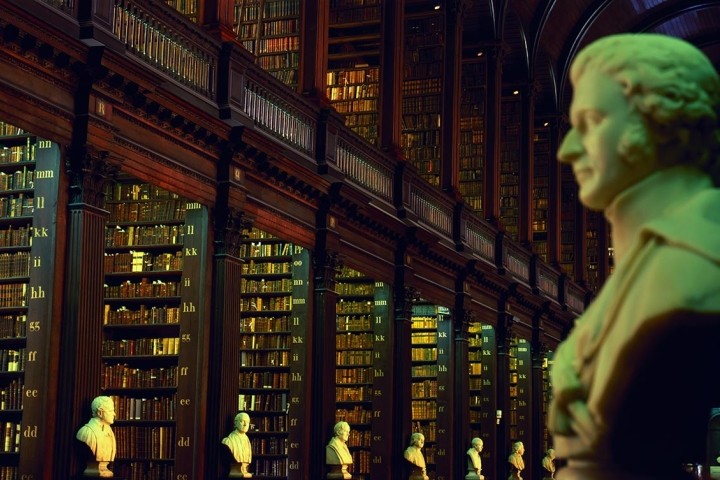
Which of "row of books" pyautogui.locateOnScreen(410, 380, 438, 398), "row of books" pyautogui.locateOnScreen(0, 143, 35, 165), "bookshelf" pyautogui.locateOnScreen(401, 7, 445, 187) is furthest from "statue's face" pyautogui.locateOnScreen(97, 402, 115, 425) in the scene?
"bookshelf" pyautogui.locateOnScreen(401, 7, 445, 187)

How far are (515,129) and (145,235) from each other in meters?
12.1

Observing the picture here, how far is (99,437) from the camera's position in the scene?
27.1 ft

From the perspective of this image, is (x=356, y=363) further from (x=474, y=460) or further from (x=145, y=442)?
(x=145, y=442)

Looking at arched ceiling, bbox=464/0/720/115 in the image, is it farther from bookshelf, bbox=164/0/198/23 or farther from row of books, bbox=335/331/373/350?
bookshelf, bbox=164/0/198/23

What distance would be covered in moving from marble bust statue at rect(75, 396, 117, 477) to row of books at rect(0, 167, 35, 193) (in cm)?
200

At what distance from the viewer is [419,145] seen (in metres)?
17.9

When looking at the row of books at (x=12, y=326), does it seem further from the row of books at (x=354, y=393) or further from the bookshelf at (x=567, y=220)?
the bookshelf at (x=567, y=220)

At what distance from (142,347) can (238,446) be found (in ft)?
4.69

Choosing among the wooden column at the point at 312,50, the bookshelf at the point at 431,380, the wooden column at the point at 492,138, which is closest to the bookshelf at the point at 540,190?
the wooden column at the point at 492,138

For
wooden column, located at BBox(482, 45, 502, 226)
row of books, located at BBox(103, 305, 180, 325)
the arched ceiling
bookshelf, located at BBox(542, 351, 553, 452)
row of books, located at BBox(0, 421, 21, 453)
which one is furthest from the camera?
bookshelf, located at BBox(542, 351, 553, 452)

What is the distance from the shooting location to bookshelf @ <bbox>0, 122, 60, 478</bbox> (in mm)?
8172

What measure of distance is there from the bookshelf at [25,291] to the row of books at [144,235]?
171 cm

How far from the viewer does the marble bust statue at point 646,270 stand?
5.45ft

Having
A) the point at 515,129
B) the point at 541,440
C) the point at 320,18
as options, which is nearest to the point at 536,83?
the point at 515,129
